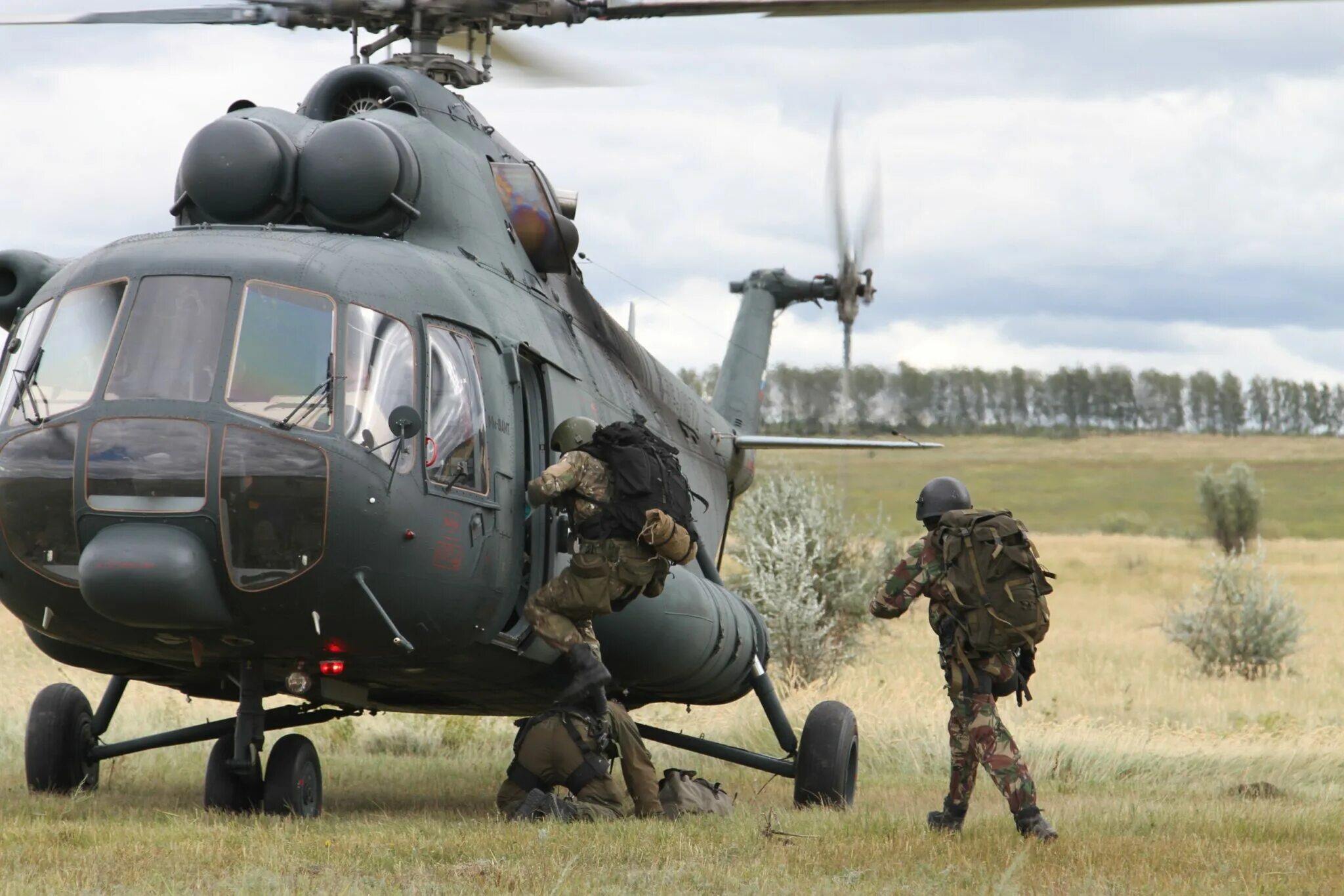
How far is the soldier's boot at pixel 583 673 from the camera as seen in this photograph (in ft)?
30.0

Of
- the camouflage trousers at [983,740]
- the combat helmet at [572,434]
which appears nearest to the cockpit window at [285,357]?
the combat helmet at [572,434]

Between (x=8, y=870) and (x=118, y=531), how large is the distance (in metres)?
1.55

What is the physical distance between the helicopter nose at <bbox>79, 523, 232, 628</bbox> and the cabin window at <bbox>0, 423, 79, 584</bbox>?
0.21 meters

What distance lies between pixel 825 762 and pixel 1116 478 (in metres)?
84.2

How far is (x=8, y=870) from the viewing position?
692 centimetres

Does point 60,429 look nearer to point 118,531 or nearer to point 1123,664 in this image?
point 118,531

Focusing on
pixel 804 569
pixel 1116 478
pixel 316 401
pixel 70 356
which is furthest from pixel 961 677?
pixel 1116 478

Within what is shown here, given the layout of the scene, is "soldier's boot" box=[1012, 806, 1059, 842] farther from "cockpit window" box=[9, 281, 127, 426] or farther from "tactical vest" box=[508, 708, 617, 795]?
"cockpit window" box=[9, 281, 127, 426]

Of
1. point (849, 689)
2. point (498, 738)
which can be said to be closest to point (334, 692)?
point (498, 738)

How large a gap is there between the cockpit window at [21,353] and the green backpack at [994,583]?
4717 mm

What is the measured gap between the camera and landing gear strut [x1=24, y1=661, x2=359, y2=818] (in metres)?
8.70

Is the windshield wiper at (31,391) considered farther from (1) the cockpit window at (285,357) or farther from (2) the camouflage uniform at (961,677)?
(2) the camouflage uniform at (961,677)

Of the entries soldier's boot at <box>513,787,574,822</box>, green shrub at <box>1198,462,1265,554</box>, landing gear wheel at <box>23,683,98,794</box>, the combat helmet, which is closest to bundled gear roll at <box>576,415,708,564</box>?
the combat helmet

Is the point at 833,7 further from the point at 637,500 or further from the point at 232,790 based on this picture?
the point at 232,790
